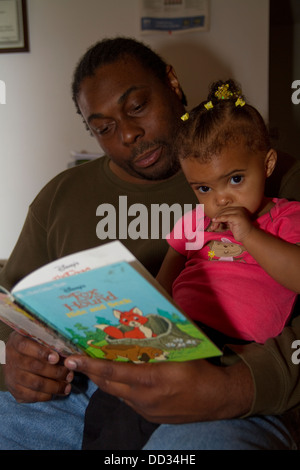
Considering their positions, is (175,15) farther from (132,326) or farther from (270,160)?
(132,326)

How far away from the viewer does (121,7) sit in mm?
2705

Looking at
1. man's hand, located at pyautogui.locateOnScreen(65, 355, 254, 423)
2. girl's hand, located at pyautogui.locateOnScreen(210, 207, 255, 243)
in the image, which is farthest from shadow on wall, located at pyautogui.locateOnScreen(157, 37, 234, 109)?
man's hand, located at pyautogui.locateOnScreen(65, 355, 254, 423)

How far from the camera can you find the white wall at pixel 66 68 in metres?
2.66

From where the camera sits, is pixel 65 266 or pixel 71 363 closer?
pixel 65 266

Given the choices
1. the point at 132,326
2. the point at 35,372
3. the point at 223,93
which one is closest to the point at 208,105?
the point at 223,93

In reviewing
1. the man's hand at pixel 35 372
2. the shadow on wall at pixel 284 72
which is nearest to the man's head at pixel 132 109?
the man's hand at pixel 35 372

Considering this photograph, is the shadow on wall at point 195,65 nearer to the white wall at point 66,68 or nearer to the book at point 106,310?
the white wall at point 66,68

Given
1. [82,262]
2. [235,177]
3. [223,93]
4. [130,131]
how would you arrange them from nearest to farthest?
[82,262] → [235,177] → [223,93] → [130,131]

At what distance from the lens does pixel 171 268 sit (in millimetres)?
1264

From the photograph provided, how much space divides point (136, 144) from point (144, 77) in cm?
20

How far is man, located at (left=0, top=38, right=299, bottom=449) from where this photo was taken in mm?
869

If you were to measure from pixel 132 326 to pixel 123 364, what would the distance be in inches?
3.8
